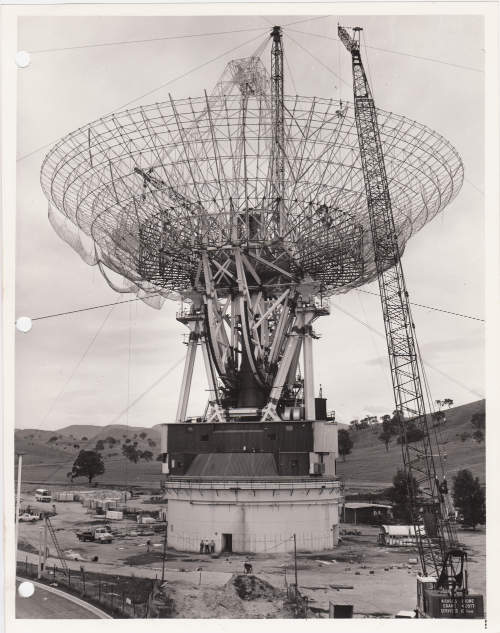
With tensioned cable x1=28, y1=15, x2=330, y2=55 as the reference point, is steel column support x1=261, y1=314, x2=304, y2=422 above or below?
below

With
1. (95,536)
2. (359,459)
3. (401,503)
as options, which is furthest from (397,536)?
(359,459)

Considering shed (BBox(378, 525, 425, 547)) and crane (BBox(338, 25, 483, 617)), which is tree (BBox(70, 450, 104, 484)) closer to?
shed (BBox(378, 525, 425, 547))

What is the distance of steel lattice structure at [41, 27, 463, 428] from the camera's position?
2172 inches

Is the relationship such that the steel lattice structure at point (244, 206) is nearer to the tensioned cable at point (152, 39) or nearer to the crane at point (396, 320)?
the crane at point (396, 320)

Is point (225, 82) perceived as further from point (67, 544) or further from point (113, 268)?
point (67, 544)

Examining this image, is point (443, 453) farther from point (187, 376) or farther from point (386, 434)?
point (187, 376)

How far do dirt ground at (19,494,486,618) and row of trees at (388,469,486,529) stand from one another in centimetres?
151

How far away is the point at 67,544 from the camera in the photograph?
193 ft

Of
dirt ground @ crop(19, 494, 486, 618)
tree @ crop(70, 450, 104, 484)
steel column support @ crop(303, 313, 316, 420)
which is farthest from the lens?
tree @ crop(70, 450, 104, 484)

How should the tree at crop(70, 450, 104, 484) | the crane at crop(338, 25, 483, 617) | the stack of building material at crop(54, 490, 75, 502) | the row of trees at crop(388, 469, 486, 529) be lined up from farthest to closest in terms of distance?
the tree at crop(70, 450, 104, 484) < the stack of building material at crop(54, 490, 75, 502) < the row of trees at crop(388, 469, 486, 529) < the crane at crop(338, 25, 483, 617)

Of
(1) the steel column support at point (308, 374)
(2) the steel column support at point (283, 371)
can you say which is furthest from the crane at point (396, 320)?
(2) the steel column support at point (283, 371)

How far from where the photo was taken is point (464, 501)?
68750mm

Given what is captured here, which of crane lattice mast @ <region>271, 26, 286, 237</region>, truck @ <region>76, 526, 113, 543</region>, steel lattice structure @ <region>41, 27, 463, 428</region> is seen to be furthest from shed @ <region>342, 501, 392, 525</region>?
crane lattice mast @ <region>271, 26, 286, 237</region>

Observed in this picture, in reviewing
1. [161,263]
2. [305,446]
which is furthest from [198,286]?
[305,446]
